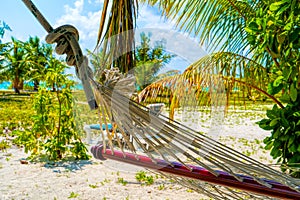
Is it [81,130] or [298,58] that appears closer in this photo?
[298,58]

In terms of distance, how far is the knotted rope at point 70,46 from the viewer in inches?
32.3

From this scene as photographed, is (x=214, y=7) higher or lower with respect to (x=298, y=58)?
higher

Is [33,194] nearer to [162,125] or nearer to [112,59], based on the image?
[112,59]

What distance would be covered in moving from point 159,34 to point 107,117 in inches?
29.7

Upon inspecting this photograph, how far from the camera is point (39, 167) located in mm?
2916

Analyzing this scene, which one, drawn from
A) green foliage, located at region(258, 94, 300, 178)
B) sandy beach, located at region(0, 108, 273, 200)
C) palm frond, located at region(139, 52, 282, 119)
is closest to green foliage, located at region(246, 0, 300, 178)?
green foliage, located at region(258, 94, 300, 178)

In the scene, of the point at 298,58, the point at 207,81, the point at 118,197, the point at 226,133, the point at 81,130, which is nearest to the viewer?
the point at 298,58

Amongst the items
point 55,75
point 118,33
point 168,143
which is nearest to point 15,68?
point 55,75

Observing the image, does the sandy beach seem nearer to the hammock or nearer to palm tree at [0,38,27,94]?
the hammock

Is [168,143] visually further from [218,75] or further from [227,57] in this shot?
[227,57]

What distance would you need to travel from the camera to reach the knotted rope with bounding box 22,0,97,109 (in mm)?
819

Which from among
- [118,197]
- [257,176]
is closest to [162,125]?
[257,176]

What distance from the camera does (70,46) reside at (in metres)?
0.89

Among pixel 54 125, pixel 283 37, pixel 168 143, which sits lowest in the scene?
Answer: pixel 54 125
